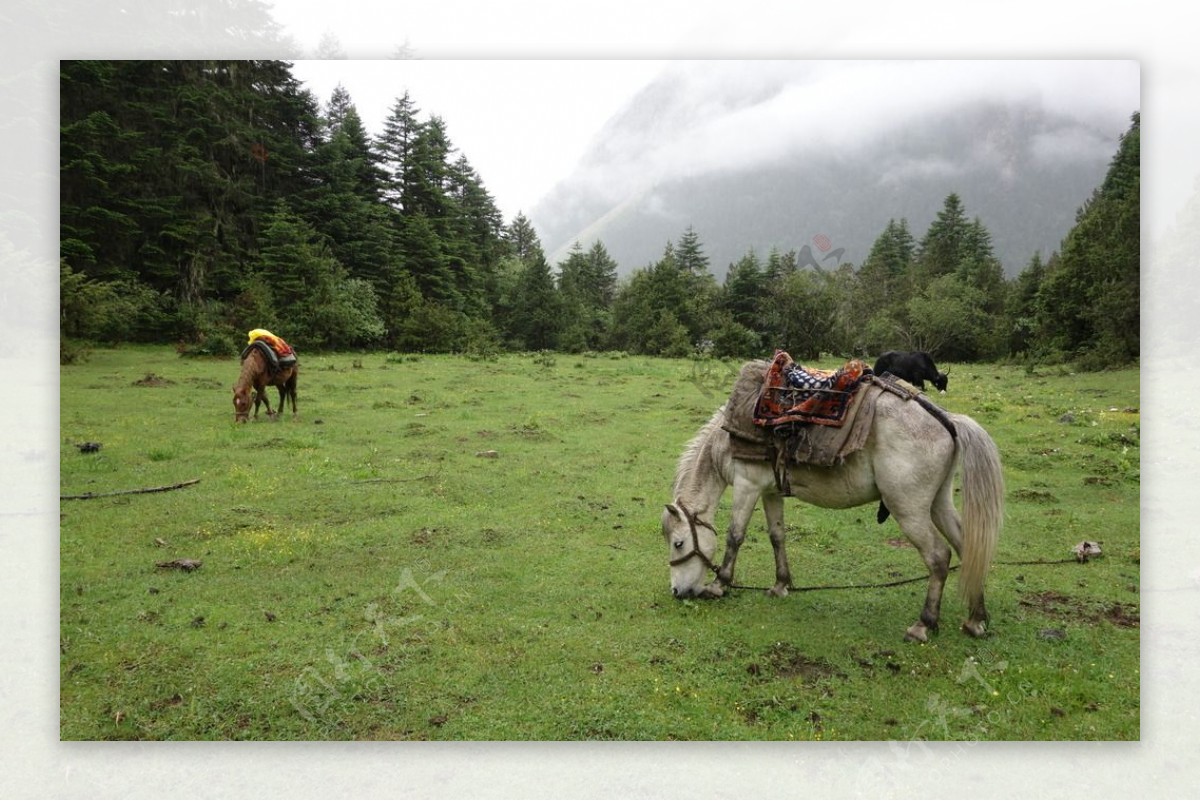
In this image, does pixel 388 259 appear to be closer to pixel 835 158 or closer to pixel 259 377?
pixel 259 377

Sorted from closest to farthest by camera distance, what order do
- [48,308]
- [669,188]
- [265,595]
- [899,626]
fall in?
[899,626] < [265,595] < [48,308] < [669,188]

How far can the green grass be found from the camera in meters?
3.85

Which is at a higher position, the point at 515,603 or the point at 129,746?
the point at 515,603

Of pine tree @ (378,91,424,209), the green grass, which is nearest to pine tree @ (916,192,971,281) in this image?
the green grass

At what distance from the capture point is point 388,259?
41.8 feet

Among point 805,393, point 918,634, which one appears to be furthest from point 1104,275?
point 918,634

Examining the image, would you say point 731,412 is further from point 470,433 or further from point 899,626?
point 470,433

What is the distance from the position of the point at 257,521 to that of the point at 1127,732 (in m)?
7.01

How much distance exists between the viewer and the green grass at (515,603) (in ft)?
12.6

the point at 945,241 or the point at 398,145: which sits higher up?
the point at 398,145

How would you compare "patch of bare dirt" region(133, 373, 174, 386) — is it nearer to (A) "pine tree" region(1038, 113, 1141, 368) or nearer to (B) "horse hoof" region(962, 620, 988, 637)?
(B) "horse hoof" region(962, 620, 988, 637)

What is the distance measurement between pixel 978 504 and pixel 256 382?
10412 millimetres

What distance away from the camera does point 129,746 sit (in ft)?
12.8

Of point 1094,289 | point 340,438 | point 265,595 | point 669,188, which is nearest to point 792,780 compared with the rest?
point 265,595
